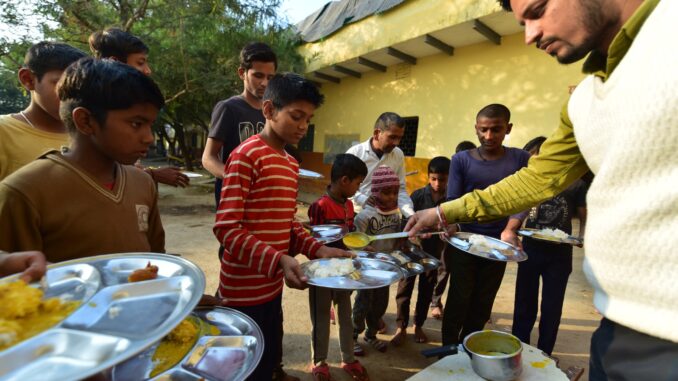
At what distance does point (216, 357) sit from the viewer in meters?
1.07

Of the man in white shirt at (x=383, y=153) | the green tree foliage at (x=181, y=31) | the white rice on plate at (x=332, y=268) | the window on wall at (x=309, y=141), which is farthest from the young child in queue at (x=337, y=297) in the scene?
the window on wall at (x=309, y=141)

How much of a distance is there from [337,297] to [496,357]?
1.27 m

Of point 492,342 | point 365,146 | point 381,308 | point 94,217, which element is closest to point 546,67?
point 365,146

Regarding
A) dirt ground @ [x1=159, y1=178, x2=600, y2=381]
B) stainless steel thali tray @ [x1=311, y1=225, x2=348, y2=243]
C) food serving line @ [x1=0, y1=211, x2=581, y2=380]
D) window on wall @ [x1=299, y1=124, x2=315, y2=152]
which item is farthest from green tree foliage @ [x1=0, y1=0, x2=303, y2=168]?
food serving line @ [x1=0, y1=211, x2=581, y2=380]

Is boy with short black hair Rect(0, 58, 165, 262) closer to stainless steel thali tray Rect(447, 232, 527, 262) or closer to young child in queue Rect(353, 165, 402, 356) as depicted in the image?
young child in queue Rect(353, 165, 402, 356)

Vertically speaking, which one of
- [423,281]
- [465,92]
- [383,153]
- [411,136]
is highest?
[465,92]

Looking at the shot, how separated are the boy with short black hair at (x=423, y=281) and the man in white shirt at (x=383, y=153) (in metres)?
0.24

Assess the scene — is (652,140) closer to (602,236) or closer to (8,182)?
(602,236)

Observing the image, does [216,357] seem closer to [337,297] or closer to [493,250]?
[337,297]

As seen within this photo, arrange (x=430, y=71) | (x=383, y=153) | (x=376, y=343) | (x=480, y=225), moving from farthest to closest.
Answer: (x=430, y=71)
(x=383, y=153)
(x=376, y=343)
(x=480, y=225)

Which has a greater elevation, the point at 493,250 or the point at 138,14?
the point at 138,14

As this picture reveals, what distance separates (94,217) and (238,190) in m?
0.60

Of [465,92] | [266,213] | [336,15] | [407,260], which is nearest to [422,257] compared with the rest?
[407,260]

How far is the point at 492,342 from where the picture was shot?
5.75 feet
